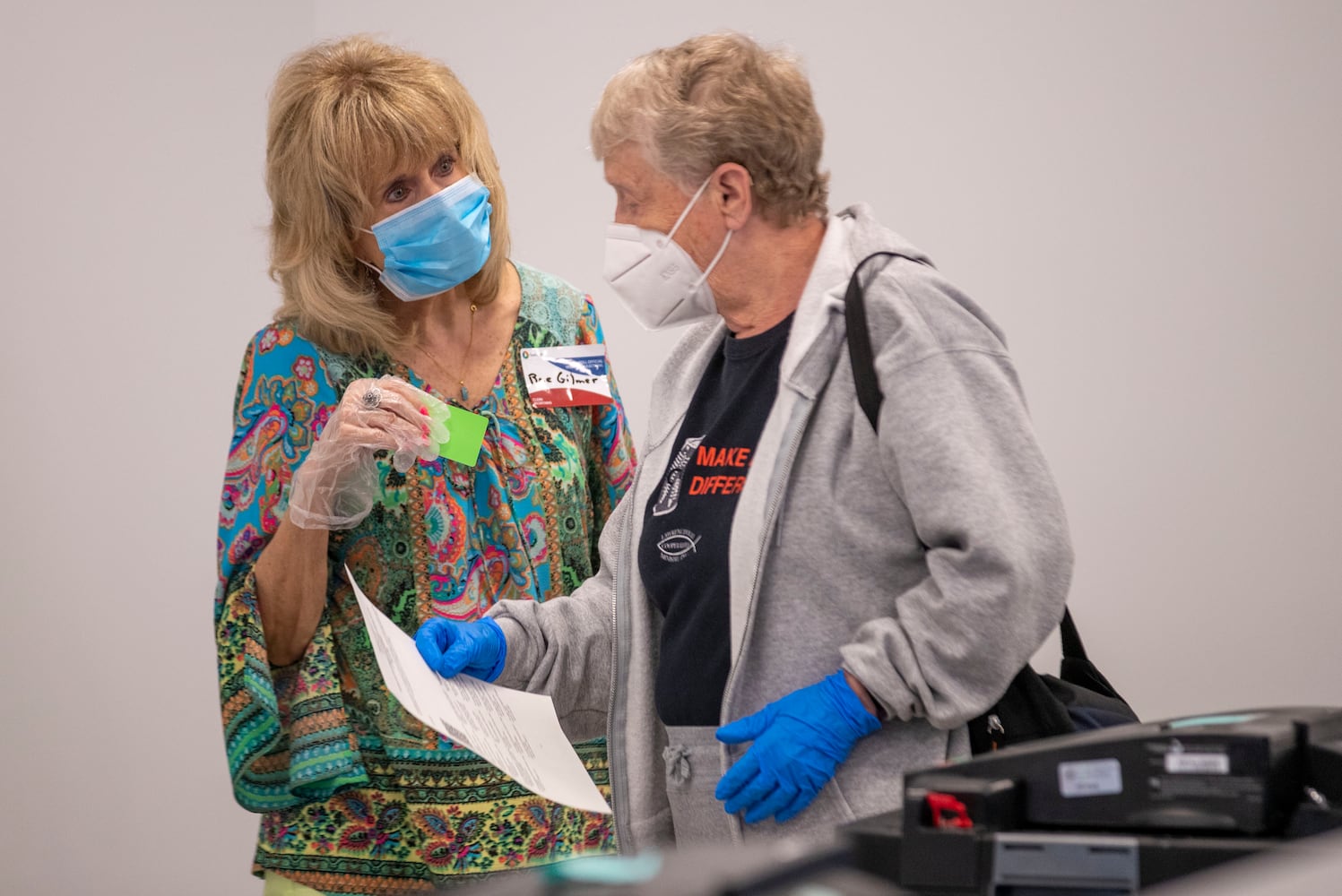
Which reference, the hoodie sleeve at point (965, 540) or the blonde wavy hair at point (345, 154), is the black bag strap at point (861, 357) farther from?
the blonde wavy hair at point (345, 154)

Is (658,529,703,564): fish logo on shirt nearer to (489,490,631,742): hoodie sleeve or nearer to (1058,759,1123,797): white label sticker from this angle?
(489,490,631,742): hoodie sleeve

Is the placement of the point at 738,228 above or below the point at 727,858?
above

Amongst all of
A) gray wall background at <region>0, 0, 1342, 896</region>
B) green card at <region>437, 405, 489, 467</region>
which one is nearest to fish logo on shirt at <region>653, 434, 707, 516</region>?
green card at <region>437, 405, 489, 467</region>

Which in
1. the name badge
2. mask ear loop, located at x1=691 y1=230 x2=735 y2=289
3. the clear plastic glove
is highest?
mask ear loop, located at x1=691 y1=230 x2=735 y2=289

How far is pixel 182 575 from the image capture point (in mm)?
3328

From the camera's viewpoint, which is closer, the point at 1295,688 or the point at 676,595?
the point at 676,595

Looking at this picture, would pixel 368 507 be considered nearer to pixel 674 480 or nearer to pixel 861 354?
pixel 674 480

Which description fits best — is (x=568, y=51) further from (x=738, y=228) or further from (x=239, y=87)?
(x=738, y=228)

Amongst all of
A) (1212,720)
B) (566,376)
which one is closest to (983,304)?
(566,376)

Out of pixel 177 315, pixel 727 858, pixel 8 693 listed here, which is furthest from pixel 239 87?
pixel 727 858

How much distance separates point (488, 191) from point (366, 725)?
2.77 ft

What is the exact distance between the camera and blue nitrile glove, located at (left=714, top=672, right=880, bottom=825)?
50.7 inches

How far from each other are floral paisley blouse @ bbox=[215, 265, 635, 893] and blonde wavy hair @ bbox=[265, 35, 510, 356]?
0.07 metres

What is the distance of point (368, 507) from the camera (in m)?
1.87
